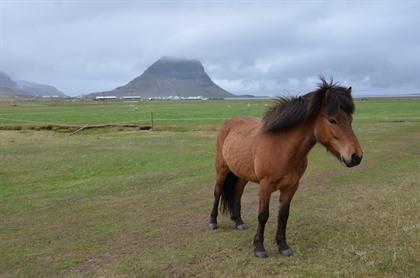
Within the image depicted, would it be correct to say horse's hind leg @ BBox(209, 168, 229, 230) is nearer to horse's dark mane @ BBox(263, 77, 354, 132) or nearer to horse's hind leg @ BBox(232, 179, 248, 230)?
horse's hind leg @ BBox(232, 179, 248, 230)

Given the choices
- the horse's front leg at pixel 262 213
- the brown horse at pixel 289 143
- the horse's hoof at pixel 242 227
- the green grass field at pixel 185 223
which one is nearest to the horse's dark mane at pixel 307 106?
the brown horse at pixel 289 143

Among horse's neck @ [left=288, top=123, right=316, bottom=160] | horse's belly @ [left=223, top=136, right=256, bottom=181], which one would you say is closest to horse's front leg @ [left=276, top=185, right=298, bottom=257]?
horse's neck @ [left=288, top=123, right=316, bottom=160]

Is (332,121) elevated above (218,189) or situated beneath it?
elevated above

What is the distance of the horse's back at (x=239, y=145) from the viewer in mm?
6324

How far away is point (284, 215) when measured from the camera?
19.5 feet

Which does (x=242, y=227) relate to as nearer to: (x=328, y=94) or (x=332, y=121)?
(x=332, y=121)

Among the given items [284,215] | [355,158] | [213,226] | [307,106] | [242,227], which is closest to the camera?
[355,158]

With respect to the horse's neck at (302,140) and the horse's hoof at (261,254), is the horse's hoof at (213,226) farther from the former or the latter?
the horse's neck at (302,140)

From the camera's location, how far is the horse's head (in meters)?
4.98

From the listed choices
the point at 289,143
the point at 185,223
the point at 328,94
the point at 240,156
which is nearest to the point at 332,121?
the point at 328,94

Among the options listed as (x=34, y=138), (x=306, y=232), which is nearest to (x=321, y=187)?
(x=306, y=232)

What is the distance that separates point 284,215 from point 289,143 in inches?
42.5

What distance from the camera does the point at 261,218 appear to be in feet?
19.3

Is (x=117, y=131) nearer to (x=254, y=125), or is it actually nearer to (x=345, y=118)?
(x=254, y=125)
